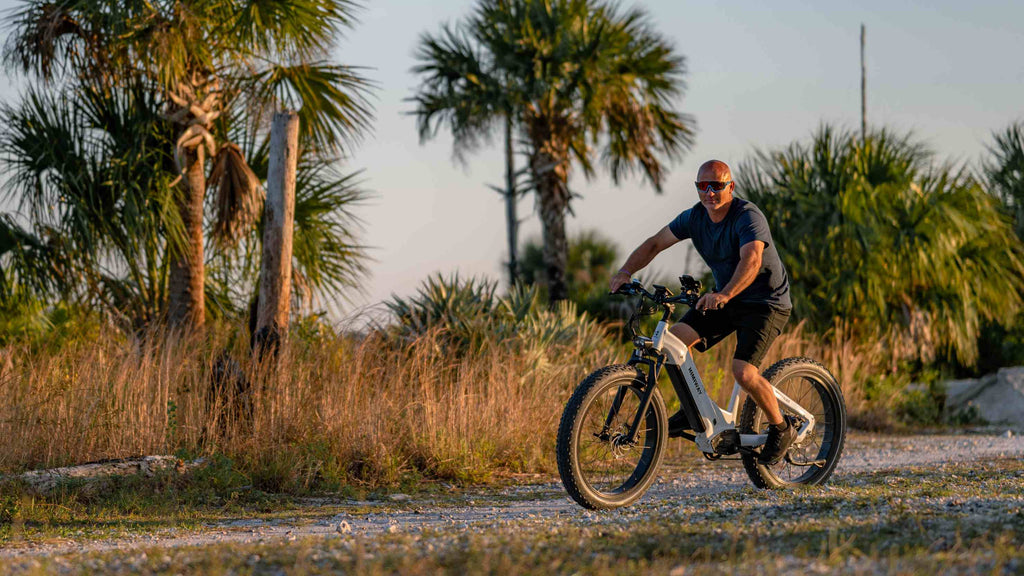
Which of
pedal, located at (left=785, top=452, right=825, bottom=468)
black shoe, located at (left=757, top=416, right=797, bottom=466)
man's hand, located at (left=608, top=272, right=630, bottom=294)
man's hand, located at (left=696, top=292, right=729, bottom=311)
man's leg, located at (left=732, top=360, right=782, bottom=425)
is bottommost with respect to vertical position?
pedal, located at (left=785, top=452, right=825, bottom=468)

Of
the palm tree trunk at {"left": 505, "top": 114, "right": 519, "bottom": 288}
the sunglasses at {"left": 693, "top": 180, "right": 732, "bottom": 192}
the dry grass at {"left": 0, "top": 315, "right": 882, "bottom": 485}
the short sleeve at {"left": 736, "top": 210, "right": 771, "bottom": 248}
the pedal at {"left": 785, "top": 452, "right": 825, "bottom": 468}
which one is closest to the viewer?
the short sleeve at {"left": 736, "top": 210, "right": 771, "bottom": 248}

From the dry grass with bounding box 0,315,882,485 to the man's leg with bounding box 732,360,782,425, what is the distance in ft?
9.99

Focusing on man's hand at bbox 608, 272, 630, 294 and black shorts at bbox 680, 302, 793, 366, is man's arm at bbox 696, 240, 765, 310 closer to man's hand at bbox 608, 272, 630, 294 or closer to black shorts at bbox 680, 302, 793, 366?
black shorts at bbox 680, 302, 793, 366

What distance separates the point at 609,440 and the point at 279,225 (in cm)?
604

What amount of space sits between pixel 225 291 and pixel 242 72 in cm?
312

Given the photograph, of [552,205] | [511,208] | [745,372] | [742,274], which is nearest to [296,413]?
[745,372]

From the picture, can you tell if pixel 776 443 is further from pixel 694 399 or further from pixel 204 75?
pixel 204 75

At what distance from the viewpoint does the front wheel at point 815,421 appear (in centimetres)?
682

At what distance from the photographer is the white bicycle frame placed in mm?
6199

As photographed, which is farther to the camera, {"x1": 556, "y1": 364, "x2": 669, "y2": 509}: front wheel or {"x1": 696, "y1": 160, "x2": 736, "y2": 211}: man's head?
{"x1": 696, "y1": 160, "x2": 736, "y2": 211}: man's head

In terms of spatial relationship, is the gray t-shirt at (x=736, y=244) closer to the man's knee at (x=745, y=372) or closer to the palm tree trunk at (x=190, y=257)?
the man's knee at (x=745, y=372)

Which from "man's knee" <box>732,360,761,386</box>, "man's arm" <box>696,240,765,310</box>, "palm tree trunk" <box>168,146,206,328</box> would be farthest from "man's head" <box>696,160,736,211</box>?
"palm tree trunk" <box>168,146,206,328</box>

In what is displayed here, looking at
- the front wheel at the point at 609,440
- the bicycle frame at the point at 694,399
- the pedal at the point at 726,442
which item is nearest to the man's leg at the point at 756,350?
the bicycle frame at the point at 694,399

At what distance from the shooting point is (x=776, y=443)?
21.6 ft
